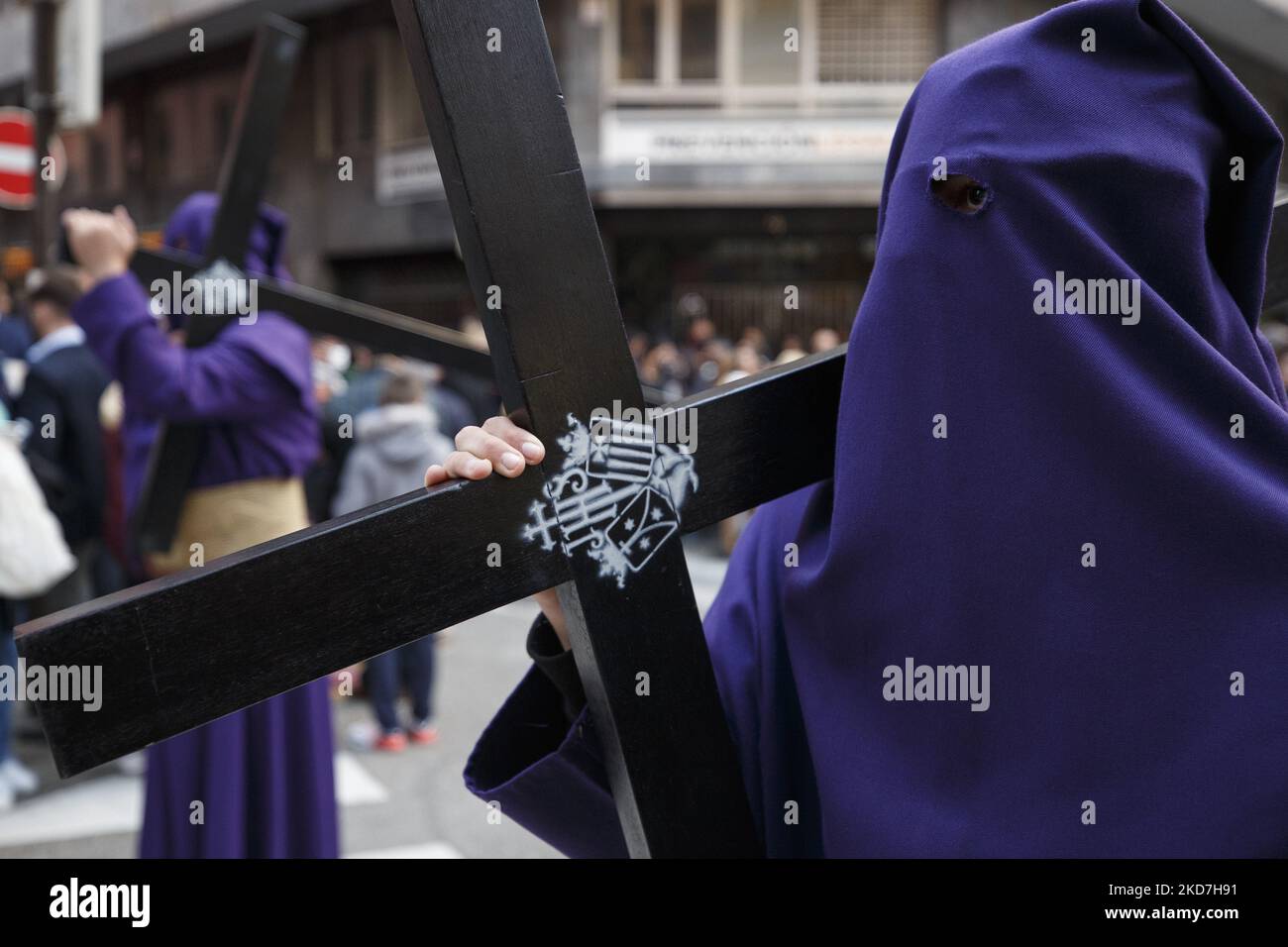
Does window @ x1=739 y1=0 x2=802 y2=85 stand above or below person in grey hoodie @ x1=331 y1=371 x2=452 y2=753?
above

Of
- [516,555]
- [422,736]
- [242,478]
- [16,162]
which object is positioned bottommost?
[422,736]

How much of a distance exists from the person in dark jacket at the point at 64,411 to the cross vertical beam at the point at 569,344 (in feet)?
16.2

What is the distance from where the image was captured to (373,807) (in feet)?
16.9

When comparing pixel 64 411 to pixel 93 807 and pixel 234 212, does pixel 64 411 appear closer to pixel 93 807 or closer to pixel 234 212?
pixel 93 807

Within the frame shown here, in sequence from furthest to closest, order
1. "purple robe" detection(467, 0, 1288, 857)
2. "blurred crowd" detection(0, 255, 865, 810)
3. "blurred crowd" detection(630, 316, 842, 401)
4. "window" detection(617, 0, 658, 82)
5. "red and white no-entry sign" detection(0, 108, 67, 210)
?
"window" detection(617, 0, 658, 82) < "blurred crowd" detection(630, 316, 842, 401) < "red and white no-entry sign" detection(0, 108, 67, 210) < "blurred crowd" detection(0, 255, 865, 810) < "purple robe" detection(467, 0, 1288, 857)

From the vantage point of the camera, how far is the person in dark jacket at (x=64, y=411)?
221 inches

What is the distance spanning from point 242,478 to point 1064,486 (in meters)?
2.82

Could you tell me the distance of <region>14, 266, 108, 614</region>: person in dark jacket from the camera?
18.4ft

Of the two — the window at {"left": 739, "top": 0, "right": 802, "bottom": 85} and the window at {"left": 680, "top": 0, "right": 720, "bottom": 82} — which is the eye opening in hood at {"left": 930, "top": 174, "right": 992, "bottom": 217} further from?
the window at {"left": 680, "top": 0, "right": 720, "bottom": 82}

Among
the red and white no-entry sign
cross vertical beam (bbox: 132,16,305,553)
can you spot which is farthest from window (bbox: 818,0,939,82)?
cross vertical beam (bbox: 132,16,305,553)

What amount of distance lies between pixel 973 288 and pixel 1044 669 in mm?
375

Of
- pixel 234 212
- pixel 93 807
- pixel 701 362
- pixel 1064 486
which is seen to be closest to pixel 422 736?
pixel 93 807
